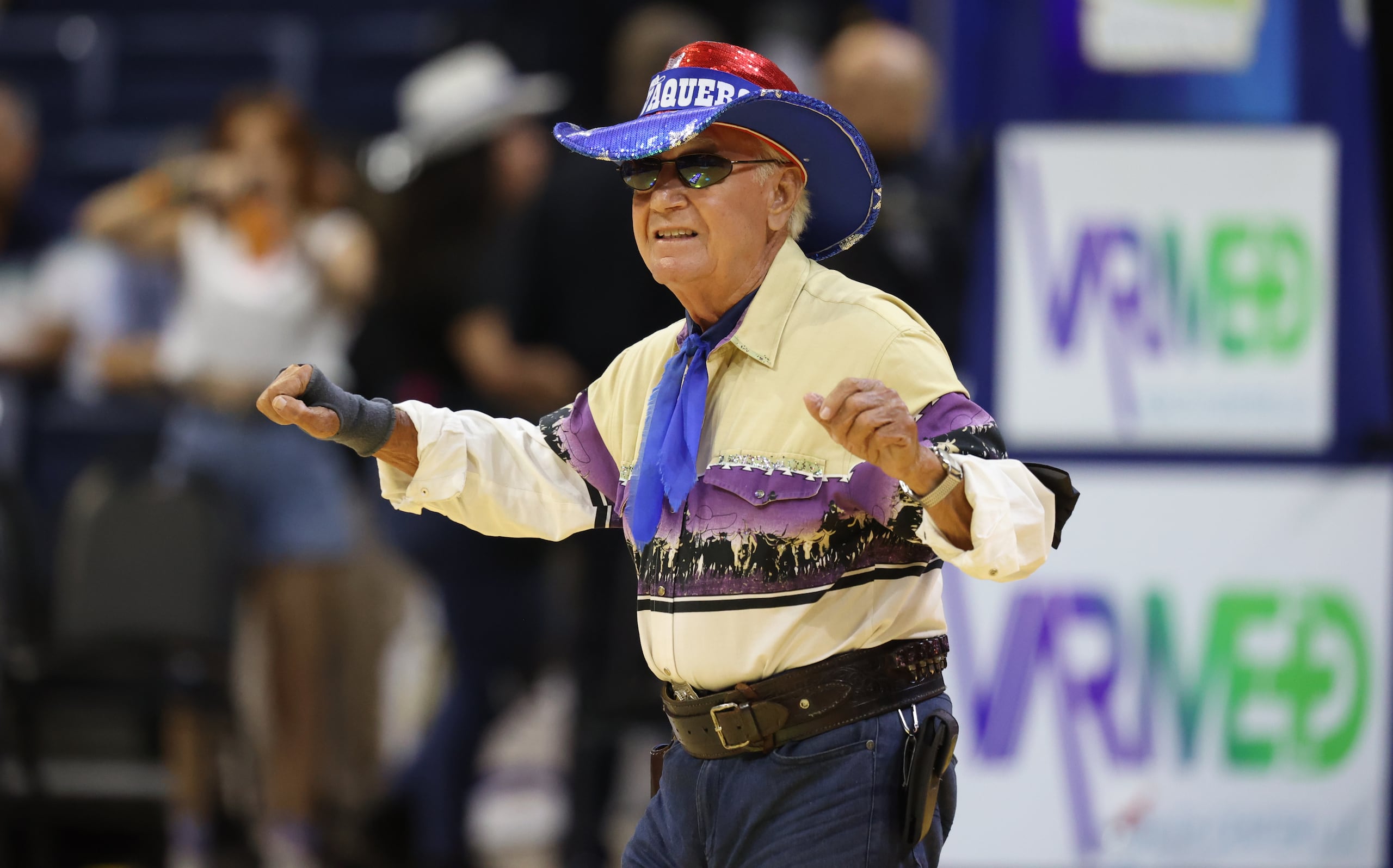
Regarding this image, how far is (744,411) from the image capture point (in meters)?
2.58

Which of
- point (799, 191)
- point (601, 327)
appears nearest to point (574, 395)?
point (601, 327)

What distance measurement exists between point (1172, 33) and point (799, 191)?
273cm

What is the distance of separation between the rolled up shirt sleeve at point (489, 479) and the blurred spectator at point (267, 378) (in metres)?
3.08

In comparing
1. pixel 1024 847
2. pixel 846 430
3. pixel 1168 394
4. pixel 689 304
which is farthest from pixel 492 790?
pixel 846 430

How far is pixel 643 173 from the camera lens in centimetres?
259

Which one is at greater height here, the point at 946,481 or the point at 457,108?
the point at 457,108

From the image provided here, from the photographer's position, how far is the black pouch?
8.30ft

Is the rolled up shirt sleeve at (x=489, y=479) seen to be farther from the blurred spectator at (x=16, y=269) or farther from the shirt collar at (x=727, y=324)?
the blurred spectator at (x=16, y=269)

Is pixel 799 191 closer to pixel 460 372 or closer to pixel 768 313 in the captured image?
pixel 768 313

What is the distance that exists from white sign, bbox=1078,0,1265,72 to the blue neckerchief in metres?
2.77

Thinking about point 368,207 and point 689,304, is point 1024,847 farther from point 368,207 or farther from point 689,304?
point 368,207

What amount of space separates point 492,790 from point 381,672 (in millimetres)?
997

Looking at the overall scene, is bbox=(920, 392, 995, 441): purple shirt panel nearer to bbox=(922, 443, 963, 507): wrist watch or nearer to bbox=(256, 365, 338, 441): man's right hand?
bbox=(922, 443, 963, 507): wrist watch

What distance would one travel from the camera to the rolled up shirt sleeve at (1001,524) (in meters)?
2.27
